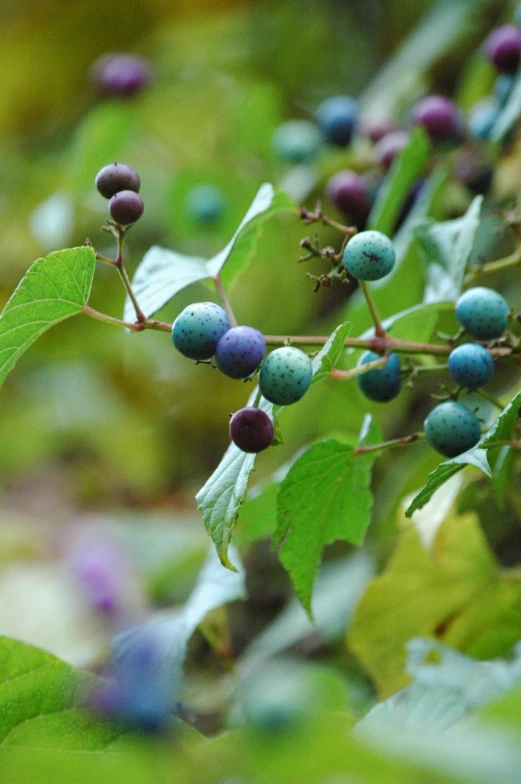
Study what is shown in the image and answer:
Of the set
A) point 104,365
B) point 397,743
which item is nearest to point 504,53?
point 397,743

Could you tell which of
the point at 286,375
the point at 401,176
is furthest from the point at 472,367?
the point at 401,176

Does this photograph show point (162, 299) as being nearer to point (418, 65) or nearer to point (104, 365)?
point (418, 65)

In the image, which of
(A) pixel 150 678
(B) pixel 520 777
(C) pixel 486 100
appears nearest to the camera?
(B) pixel 520 777

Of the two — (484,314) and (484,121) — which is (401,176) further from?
(484,314)

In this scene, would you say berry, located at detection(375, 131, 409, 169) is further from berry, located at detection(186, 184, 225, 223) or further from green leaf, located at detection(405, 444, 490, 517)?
green leaf, located at detection(405, 444, 490, 517)

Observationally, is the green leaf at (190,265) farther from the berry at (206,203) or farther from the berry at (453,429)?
the berry at (206,203)

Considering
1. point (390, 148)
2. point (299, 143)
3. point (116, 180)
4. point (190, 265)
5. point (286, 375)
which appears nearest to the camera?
point (286, 375)
